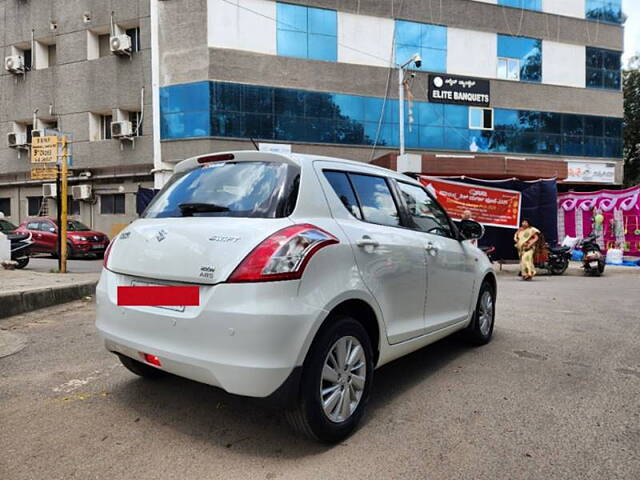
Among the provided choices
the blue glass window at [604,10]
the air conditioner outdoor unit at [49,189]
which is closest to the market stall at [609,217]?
the blue glass window at [604,10]

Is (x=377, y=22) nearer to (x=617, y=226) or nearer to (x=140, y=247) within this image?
(x=617, y=226)

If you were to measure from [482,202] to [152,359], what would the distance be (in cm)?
1123

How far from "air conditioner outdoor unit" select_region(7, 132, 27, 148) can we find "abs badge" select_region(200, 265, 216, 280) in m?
24.3

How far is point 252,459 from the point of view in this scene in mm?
2514

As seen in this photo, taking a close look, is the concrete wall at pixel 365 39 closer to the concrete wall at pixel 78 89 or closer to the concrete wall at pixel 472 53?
the concrete wall at pixel 472 53

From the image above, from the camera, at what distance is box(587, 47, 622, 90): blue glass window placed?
24719 millimetres

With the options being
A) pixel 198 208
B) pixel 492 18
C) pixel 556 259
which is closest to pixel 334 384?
pixel 198 208

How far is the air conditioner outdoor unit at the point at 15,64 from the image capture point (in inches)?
866

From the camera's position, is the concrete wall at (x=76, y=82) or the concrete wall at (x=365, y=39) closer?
the concrete wall at (x=76, y=82)

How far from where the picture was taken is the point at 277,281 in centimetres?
239

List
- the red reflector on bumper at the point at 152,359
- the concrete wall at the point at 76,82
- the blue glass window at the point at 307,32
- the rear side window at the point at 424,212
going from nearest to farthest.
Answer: the red reflector on bumper at the point at 152,359 → the rear side window at the point at 424,212 → the blue glass window at the point at 307,32 → the concrete wall at the point at 76,82

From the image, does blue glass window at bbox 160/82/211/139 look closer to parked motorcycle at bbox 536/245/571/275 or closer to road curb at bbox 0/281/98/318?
road curb at bbox 0/281/98/318

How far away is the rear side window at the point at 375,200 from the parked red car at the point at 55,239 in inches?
561

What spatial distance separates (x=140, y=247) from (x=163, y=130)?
18.1 m
